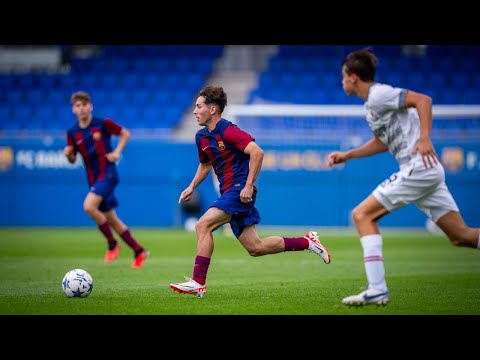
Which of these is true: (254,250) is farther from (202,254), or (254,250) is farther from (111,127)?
(111,127)

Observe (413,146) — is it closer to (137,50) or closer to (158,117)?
(158,117)

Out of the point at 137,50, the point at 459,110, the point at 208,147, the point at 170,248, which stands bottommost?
the point at 170,248

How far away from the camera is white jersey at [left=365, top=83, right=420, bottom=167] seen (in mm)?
6848

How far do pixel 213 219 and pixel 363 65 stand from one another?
212 centimetres

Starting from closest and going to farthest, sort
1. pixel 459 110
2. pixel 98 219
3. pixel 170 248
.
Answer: pixel 98 219 < pixel 170 248 < pixel 459 110

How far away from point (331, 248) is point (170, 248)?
9.35 feet

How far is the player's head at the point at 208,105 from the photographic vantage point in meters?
8.14

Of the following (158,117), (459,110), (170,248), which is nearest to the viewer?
(170,248)

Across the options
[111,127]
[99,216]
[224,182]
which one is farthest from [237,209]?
[111,127]

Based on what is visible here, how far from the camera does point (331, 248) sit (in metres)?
14.8

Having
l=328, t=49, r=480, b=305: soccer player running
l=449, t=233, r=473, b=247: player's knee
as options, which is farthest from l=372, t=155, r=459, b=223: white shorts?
l=449, t=233, r=473, b=247: player's knee

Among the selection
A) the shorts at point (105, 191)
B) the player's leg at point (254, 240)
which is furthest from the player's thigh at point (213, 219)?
→ the shorts at point (105, 191)

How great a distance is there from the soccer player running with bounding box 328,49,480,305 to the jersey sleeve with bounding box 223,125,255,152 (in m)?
1.30

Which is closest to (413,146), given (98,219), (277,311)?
(277,311)
